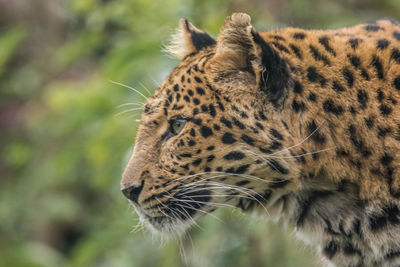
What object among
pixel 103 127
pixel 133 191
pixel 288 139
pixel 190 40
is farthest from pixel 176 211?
pixel 103 127

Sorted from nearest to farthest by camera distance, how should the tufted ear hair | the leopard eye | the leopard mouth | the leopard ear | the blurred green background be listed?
the tufted ear hair → the leopard eye → the leopard mouth → the leopard ear → the blurred green background

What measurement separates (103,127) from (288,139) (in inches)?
116

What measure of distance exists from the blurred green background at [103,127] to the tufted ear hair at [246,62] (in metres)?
1.07

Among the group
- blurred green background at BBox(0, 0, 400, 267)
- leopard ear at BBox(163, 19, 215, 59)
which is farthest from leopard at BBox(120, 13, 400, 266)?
blurred green background at BBox(0, 0, 400, 267)

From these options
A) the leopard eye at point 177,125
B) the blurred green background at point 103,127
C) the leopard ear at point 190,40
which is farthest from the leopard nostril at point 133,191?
the leopard ear at point 190,40

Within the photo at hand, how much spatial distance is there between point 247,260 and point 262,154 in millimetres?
3634

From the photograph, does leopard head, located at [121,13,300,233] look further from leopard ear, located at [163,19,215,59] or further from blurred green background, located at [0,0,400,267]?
blurred green background, located at [0,0,400,267]

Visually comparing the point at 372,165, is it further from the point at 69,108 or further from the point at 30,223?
the point at 30,223

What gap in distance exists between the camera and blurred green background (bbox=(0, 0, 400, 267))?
234 inches

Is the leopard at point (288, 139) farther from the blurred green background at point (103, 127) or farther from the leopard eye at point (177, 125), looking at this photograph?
the blurred green background at point (103, 127)

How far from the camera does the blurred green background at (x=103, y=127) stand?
5941 millimetres

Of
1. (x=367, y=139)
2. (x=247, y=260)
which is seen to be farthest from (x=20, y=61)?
(x=367, y=139)

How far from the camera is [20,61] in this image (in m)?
13.1

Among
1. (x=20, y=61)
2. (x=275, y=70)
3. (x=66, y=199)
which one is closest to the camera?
(x=275, y=70)
